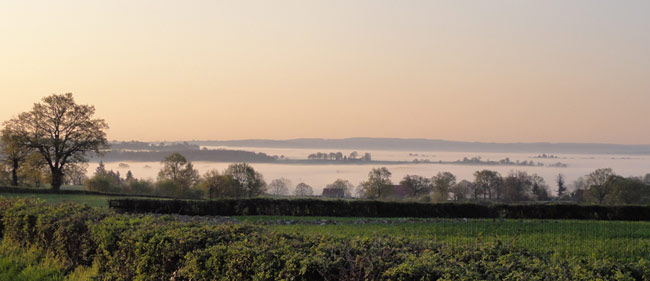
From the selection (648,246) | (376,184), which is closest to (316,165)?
(376,184)

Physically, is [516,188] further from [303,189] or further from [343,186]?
[303,189]

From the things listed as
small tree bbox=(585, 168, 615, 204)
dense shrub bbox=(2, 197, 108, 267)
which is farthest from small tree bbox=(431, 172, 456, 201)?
dense shrub bbox=(2, 197, 108, 267)

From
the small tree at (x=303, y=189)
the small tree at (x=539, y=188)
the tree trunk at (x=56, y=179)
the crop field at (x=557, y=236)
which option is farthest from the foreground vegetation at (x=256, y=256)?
the small tree at (x=303, y=189)

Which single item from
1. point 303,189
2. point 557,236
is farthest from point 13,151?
point 557,236

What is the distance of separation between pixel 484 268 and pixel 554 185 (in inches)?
3330

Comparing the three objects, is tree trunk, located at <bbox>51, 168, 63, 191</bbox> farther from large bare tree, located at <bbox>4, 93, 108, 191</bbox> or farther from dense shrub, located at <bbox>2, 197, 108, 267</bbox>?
dense shrub, located at <bbox>2, 197, 108, 267</bbox>

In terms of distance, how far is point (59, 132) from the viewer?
54.8 meters

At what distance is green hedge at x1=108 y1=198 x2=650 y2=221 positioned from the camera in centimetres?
3403

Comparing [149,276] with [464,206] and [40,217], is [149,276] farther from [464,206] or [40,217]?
[464,206]

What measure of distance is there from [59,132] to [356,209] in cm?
3615

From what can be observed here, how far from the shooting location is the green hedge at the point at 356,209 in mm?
34031

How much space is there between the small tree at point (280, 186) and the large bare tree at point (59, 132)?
40.6m

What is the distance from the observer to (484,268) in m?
5.47

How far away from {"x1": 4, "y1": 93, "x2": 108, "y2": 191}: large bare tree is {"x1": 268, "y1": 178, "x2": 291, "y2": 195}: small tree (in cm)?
4058
